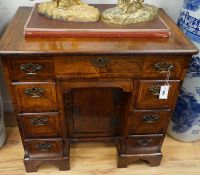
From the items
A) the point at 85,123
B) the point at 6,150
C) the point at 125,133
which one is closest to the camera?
the point at 125,133

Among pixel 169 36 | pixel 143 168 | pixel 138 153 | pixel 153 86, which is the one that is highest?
pixel 169 36

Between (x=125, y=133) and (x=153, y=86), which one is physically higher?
(x=153, y=86)

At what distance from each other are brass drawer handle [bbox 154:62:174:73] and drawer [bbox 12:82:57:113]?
0.42 meters

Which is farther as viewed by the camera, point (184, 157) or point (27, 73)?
point (184, 157)

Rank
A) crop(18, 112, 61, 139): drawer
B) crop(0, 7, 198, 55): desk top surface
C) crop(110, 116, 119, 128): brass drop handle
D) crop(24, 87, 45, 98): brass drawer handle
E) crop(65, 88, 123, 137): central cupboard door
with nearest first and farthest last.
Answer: crop(0, 7, 198, 55): desk top surface
crop(24, 87, 45, 98): brass drawer handle
crop(18, 112, 61, 139): drawer
crop(65, 88, 123, 137): central cupboard door
crop(110, 116, 119, 128): brass drop handle

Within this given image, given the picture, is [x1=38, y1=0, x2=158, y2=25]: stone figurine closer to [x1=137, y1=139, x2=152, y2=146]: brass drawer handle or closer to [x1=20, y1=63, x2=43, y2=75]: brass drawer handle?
[x1=20, y1=63, x2=43, y2=75]: brass drawer handle

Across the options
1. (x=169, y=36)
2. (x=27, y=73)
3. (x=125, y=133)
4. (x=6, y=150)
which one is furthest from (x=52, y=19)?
(x=6, y=150)

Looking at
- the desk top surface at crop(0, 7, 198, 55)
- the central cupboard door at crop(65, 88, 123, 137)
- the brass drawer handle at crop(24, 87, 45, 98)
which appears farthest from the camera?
the central cupboard door at crop(65, 88, 123, 137)

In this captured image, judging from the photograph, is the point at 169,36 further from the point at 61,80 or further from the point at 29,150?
the point at 29,150

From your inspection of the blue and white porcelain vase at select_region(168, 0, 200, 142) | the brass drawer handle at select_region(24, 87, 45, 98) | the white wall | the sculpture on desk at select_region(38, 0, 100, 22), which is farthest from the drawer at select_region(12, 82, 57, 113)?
the blue and white porcelain vase at select_region(168, 0, 200, 142)

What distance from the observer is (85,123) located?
4.42 ft

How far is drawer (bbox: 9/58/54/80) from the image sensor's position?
0.94 metres

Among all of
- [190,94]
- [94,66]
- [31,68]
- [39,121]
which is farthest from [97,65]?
[190,94]

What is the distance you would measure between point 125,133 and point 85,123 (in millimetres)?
229
